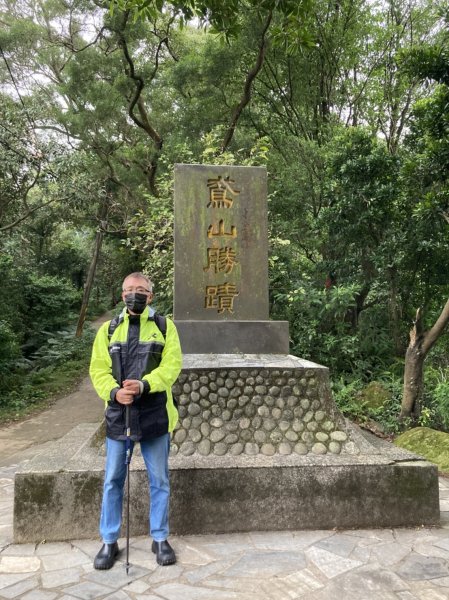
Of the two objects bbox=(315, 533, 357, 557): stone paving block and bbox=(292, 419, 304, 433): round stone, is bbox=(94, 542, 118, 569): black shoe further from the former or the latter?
bbox=(292, 419, 304, 433): round stone

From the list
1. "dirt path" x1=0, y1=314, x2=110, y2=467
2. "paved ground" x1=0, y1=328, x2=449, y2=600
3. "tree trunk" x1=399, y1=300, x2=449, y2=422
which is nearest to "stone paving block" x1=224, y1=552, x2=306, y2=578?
"paved ground" x1=0, y1=328, x2=449, y2=600

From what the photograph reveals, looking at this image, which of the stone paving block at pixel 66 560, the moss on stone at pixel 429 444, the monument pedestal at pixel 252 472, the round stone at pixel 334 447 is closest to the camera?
the stone paving block at pixel 66 560

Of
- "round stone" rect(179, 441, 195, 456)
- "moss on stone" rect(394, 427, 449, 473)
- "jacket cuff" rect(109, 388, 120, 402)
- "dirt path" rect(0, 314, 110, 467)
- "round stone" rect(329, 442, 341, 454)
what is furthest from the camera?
"dirt path" rect(0, 314, 110, 467)

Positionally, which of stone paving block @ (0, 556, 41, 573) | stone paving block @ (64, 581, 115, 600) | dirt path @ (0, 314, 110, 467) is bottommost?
dirt path @ (0, 314, 110, 467)

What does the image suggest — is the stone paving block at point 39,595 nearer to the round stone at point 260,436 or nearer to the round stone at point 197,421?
the round stone at point 197,421

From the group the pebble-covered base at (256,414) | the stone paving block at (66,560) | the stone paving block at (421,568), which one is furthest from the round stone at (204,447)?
the stone paving block at (421,568)

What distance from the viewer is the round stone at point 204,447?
349 centimetres

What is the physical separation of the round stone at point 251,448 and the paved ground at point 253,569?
1.82 feet

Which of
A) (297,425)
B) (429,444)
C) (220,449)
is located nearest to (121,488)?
(220,449)

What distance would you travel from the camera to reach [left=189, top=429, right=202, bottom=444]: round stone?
11.7 feet

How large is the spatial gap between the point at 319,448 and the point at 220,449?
2.50 ft

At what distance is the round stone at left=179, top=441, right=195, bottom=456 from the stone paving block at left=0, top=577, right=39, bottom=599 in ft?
3.98

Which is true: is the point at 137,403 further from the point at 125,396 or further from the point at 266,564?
the point at 266,564

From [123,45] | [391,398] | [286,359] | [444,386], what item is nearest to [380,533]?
[286,359]
